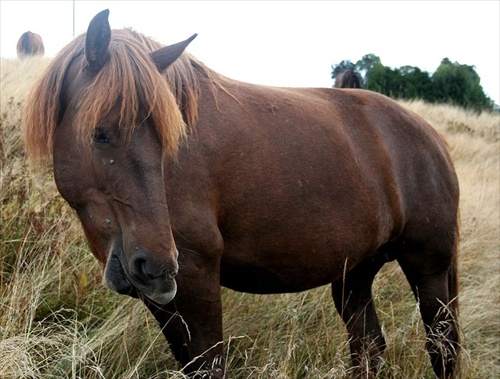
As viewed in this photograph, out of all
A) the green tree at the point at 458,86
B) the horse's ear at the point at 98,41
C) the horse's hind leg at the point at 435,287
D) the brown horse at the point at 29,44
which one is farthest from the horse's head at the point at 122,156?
the green tree at the point at 458,86

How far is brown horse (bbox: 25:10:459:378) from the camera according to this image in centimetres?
218

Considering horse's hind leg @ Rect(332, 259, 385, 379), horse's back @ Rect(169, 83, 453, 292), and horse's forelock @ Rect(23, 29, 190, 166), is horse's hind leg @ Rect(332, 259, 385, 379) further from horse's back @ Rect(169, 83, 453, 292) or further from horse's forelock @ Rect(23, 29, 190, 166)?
horse's forelock @ Rect(23, 29, 190, 166)

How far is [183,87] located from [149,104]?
483 millimetres

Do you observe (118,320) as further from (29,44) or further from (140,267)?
(29,44)

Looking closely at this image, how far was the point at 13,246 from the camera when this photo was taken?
3857mm

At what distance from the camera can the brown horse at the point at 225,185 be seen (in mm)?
2178

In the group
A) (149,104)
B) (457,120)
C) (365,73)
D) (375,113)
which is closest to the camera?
(149,104)

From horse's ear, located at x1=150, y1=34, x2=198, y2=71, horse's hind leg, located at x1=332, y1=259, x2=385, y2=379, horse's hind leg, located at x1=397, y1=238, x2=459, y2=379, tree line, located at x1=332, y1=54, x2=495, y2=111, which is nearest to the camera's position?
horse's ear, located at x1=150, y1=34, x2=198, y2=71

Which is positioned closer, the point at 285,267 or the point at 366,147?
the point at 285,267

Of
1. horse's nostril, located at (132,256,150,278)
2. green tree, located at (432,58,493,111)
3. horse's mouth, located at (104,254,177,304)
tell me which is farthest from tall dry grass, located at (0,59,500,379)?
green tree, located at (432,58,493,111)

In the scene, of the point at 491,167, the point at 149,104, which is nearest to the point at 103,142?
the point at 149,104

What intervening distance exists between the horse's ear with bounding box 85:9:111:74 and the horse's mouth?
72cm

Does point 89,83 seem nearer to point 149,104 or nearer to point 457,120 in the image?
point 149,104

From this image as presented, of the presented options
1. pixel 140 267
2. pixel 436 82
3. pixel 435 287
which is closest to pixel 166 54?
pixel 140 267
